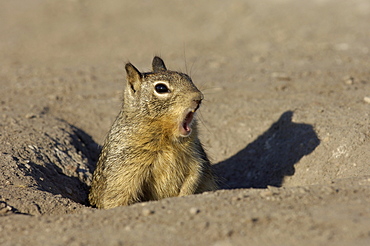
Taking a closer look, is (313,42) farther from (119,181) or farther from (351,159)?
(119,181)

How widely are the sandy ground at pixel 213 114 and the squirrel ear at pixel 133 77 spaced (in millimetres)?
1379

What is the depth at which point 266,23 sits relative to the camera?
1371 cm

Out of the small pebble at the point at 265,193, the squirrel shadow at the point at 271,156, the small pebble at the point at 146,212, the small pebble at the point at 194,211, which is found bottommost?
the squirrel shadow at the point at 271,156

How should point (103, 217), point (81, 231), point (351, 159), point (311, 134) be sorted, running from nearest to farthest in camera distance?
point (81, 231) → point (103, 217) → point (351, 159) → point (311, 134)

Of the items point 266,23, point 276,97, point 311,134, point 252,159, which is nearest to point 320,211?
point 311,134

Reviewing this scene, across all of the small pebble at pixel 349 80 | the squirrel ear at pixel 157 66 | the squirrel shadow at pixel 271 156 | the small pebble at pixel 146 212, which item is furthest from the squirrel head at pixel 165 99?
the small pebble at pixel 349 80

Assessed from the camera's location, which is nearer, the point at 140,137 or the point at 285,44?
the point at 140,137

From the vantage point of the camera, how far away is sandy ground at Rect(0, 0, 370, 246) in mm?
3891

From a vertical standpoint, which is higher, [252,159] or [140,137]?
[140,137]

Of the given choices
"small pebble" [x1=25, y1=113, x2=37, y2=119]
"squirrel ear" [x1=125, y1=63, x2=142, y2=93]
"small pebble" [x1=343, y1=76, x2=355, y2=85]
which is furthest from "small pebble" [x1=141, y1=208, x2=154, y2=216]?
"small pebble" [x1=343, y1=76, x2=355, y2=85]

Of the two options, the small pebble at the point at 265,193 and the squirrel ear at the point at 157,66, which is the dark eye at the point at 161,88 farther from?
the small pebble at the point at 265,193

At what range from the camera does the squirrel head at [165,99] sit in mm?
5168

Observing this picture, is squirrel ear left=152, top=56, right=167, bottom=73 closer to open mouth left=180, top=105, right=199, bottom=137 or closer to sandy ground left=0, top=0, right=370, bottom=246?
open mouth left=180, top=105, right=199, bottom=137

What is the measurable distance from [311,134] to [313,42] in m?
5.47
